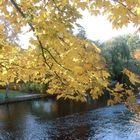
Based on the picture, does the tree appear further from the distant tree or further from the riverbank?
the distant tree

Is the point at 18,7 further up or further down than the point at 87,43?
further up

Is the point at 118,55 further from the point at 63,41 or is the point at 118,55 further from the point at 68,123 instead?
the point at 63,41

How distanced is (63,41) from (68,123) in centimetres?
1783

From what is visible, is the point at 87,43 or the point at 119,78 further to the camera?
the point at 119,78

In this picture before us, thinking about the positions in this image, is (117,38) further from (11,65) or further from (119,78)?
(11,65)

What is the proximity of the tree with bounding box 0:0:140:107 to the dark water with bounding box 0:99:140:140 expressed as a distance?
44.6 feet

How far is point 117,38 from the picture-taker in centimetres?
4375

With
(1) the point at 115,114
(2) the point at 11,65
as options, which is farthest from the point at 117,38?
(2) the point at 11,65

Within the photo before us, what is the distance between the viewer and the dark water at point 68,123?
18000 mm

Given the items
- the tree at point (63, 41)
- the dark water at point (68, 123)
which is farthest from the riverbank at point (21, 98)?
the tree at point (63, 41)

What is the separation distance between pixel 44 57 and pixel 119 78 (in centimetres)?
3865

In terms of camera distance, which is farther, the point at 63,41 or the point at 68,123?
the point at 68,123

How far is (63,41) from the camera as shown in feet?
11.9

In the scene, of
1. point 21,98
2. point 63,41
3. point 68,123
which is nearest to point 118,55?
point 21,98
